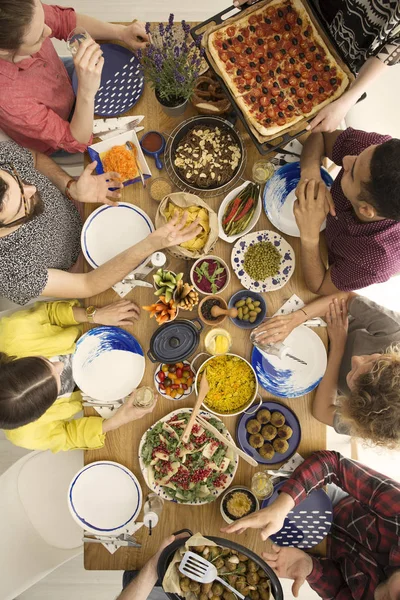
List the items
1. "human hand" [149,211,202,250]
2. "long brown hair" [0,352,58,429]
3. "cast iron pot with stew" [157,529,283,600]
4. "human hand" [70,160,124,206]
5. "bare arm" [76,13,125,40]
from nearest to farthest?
"cast iron pot with stew" [157,529,283,600]
"long brown hair" [0,352,58,429]
"human hand" [149,211,202,250]
"human hand" [70,160,124,206]
"bare arm" [76,13,125,40]

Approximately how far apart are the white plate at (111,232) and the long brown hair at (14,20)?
2.17 feet

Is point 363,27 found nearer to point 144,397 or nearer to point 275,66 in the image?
point 275,66

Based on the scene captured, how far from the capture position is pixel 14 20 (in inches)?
59.7

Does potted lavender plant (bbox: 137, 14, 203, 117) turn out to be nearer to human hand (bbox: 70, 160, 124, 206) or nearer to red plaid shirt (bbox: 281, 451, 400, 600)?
human hand (bbox: 70, 160, 124, 206)

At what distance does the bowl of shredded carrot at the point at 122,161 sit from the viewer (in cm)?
187

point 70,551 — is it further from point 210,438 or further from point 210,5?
point 210,5

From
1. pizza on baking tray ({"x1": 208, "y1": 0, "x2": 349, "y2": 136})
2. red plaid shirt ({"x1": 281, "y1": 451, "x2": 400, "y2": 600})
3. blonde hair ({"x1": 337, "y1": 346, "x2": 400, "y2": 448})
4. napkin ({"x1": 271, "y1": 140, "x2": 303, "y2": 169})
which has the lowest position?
red plaid shirt ({"x1": 281, "y1": 451, "x2": 400, "y2": 600})

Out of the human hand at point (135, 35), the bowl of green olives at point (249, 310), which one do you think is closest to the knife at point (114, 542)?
the bowl of green olives at point (249, 310)

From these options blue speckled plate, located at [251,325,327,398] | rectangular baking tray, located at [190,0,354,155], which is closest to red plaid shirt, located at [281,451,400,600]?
blue speckled plate, located at [251,325,327,398]

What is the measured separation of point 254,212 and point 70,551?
1.87 meters

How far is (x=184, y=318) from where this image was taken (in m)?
1.85

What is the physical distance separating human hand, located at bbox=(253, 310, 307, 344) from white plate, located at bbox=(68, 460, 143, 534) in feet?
2.52

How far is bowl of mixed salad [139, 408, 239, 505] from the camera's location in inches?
69.8

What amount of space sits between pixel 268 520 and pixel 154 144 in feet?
5.19
